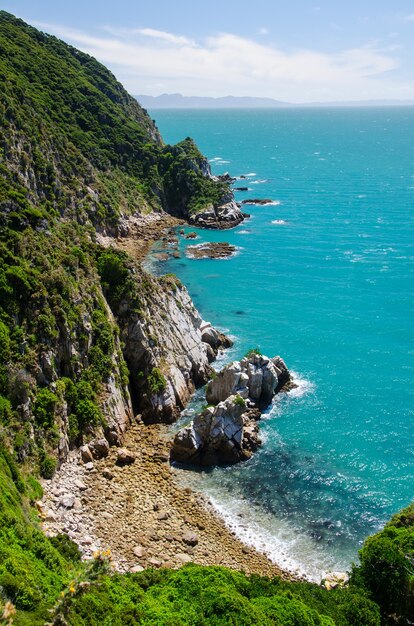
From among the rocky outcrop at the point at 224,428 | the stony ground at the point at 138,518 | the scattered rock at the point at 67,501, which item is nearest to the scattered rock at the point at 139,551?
the stony ground at the point at 138,518

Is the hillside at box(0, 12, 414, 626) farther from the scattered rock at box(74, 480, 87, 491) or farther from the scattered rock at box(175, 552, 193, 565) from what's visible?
the scattered rock at box(175, 552, 193, 565)

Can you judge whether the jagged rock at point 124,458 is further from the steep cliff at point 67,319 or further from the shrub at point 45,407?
the shrub at point 45,407

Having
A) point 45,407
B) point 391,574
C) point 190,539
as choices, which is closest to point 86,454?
point 45,407

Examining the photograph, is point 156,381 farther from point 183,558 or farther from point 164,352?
point 183,558

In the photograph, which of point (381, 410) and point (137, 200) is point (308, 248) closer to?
point (137, 200)

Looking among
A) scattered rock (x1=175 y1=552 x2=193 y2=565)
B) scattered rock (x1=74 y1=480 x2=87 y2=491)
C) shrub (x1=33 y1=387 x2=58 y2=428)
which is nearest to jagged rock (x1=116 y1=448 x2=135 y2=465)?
scattered rock (x1=74 y1=480 x2=87 y2=491)
